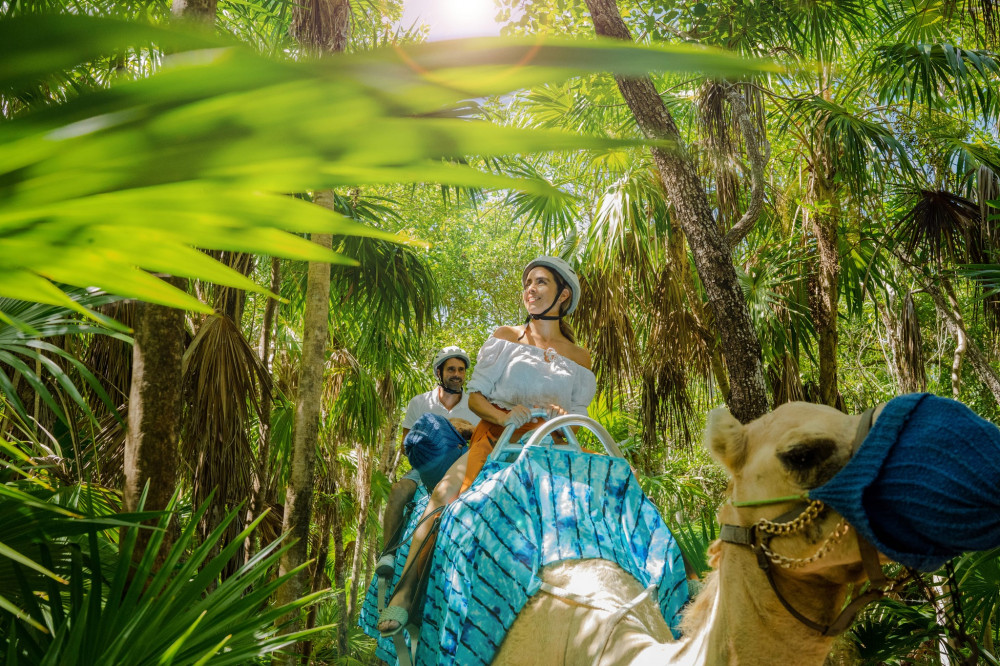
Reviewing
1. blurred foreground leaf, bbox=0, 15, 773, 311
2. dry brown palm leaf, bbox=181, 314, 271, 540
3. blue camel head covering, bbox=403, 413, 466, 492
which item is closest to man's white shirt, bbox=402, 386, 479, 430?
dry brown palm leaf, bbox=181, 314, 271, 540

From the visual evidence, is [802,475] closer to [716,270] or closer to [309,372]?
[716,270]

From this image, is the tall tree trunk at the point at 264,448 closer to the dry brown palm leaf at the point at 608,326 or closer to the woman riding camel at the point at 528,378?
the woman riding camel at the point at 528,378

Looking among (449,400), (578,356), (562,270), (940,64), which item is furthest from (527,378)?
(940,64)

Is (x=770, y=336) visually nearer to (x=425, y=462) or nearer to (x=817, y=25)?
(x=817, y=25)

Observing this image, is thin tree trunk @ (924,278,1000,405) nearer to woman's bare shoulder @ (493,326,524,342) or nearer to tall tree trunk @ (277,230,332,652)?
woman's bare shoulder @ (493,326,524,342)

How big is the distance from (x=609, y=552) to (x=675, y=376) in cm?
502

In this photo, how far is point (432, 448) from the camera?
4137 millimetres

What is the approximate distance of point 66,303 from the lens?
0.81 ft

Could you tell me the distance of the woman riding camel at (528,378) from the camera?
3199 millimetres

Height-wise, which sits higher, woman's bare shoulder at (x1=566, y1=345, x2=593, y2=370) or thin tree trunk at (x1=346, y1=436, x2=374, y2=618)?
woman's bare shoulder at (x1=566, y1=345, x2=593, y2=370)

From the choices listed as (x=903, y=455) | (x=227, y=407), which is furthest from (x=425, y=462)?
(x=903, y=455)

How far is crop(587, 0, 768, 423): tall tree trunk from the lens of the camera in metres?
4.14

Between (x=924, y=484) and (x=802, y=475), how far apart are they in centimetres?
20

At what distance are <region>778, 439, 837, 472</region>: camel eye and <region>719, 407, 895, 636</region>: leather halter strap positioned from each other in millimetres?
41
